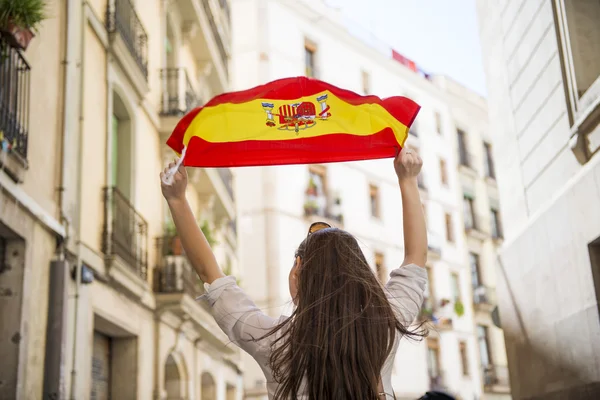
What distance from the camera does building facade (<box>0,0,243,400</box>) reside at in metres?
9.14

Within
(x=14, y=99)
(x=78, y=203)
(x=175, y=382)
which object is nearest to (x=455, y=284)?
(x=175, y=382)

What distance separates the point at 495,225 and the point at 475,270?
272 cm

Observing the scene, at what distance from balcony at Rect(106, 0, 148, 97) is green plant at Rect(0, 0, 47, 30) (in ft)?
15.7

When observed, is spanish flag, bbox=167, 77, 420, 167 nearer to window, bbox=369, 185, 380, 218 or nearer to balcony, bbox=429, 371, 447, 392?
window, bbox=369, 185, 380, 218

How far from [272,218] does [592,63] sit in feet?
67.8

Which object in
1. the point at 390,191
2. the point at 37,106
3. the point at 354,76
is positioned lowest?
the point at 37,106

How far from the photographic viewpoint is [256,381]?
1075 inches

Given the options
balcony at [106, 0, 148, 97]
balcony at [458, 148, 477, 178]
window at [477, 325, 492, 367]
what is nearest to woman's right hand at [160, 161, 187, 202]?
balcony at [106, 0, 148, 97]

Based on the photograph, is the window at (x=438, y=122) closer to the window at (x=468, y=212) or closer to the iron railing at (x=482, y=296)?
the window at (x=468, y=212)

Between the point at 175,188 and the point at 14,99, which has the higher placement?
the point at 14,99

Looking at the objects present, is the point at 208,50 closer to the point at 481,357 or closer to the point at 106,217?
the point at 106,217

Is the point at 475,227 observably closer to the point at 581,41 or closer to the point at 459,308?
the point at 459,308

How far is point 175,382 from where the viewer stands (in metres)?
16.8

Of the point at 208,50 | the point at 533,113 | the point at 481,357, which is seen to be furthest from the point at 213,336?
the point at 481,357
